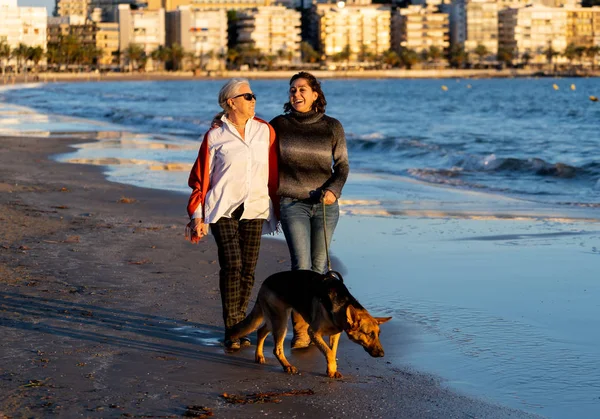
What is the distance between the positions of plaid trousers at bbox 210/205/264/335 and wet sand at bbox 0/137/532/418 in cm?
22

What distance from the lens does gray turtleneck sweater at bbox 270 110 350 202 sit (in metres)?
6.00

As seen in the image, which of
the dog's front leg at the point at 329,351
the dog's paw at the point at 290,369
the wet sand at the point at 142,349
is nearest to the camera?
the wet sand at the point at 142,349

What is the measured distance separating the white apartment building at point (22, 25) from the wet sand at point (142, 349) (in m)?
182

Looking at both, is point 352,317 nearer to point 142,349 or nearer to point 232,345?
point 232,345

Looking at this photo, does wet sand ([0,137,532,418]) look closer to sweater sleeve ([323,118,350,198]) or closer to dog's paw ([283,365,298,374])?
dog's paw ([283,365,298,374])

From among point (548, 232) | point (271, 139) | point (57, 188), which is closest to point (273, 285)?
point (271, 139)

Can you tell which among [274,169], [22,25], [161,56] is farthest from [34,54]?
[274,169]

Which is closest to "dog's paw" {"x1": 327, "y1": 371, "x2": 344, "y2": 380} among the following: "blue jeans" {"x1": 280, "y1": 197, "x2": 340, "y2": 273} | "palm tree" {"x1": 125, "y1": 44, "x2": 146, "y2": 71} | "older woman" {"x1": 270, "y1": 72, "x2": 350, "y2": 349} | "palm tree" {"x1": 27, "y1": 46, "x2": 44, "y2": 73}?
"older woman" {"x1": 270, "y1": 72, "x2": 350, "y2": 349}

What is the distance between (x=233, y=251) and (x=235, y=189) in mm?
344

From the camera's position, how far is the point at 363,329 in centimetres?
509

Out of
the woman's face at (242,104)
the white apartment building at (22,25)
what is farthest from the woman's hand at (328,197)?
the white apartment building at (22,25)

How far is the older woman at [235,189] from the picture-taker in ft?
19.2

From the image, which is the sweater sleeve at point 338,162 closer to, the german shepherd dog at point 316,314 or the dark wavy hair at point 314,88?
the dark wavy hair at point 314,88

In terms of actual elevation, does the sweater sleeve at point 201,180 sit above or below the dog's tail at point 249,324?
above
